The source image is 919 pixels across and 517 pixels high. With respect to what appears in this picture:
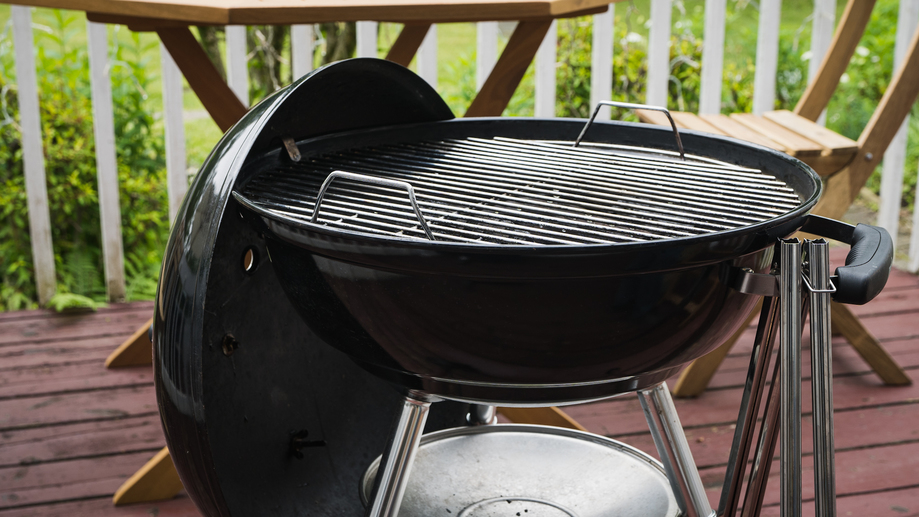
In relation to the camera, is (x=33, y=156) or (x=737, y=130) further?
(x=33, y=156)

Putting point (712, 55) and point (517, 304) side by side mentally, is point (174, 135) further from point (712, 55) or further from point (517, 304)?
point (517, 304)

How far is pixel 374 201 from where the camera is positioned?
4.17 feet

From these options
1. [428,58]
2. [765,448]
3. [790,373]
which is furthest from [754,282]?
[428,58]

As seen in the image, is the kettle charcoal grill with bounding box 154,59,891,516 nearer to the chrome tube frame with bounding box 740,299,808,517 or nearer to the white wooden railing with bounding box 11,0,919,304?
the chrome tube frame with bounding box 740,299,808,517

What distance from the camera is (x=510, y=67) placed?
6.91 feet

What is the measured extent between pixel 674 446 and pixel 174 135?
2.34 m

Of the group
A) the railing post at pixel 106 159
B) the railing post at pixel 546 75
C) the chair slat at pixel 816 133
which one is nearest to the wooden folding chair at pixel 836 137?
the chair slat at pixel 816 133

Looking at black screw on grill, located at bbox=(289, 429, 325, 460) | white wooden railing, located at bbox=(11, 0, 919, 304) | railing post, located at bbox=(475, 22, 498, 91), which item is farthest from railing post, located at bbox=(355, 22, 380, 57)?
black screw on grill, located at bbox=(289, 429, 325, 460)

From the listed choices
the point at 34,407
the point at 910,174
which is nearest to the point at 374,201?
the point at 34,407

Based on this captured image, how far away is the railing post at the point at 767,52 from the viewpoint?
3.20 m

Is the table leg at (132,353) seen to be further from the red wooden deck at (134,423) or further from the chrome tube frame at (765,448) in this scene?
the chrome tube frame at (765,448)

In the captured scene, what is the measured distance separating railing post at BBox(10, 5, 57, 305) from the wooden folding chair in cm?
214

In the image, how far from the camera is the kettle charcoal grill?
100cm

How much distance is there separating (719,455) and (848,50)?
1.30 m
